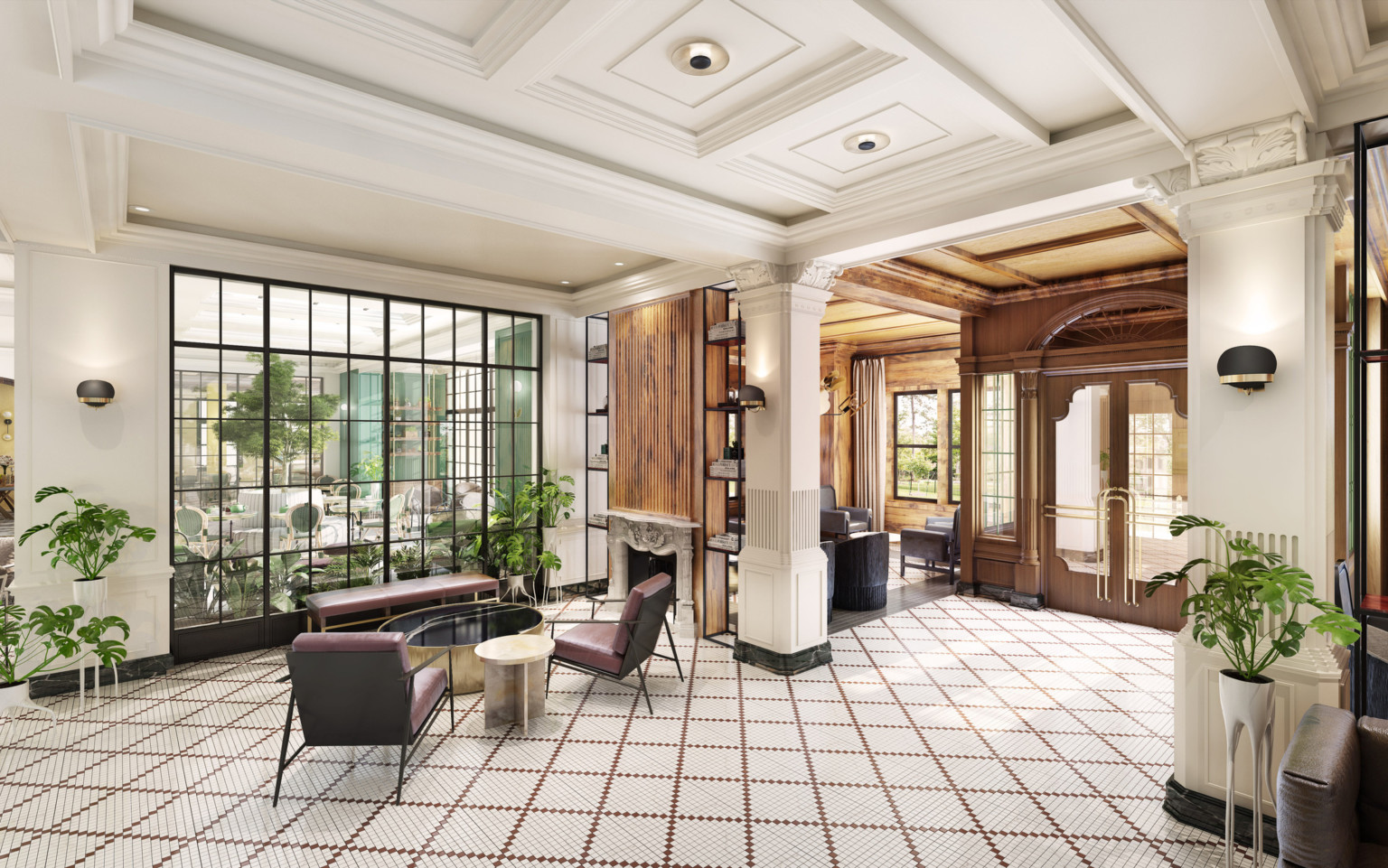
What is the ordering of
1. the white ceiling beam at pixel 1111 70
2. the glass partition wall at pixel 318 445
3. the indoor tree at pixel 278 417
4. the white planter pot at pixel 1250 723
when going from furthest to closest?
the indoor tree at pixel 278 417
the glass partition wall at pixel 318 445
the white planter pot at pixel 1250 723
the white ceiling beam at pixel 1111 70

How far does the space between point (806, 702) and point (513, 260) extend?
4104 millimetres

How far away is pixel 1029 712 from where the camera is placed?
4137mm

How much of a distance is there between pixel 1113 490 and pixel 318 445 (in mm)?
6884

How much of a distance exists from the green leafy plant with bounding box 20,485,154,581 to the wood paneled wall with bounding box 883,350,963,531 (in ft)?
29.8

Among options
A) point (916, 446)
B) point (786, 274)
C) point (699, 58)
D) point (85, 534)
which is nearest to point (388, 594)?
point (85, 534)

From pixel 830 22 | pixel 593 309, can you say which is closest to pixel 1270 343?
pixel 830 22

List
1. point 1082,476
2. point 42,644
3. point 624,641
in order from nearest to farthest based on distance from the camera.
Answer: point 624,641 < point 42,644 < point 1082,476

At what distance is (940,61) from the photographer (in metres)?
2.55

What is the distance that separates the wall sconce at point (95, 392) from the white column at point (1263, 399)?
6.10 m

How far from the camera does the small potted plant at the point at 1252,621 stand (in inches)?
93.6

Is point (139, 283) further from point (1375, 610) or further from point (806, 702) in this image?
point (1375, 610)

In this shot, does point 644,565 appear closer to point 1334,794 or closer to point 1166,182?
point 1166,182

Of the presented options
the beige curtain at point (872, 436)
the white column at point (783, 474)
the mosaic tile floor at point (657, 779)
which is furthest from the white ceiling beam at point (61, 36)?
the beige curtain at point (872, 436)

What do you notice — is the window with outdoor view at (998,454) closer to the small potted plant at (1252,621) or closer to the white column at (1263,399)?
the white column at (1263,399)
